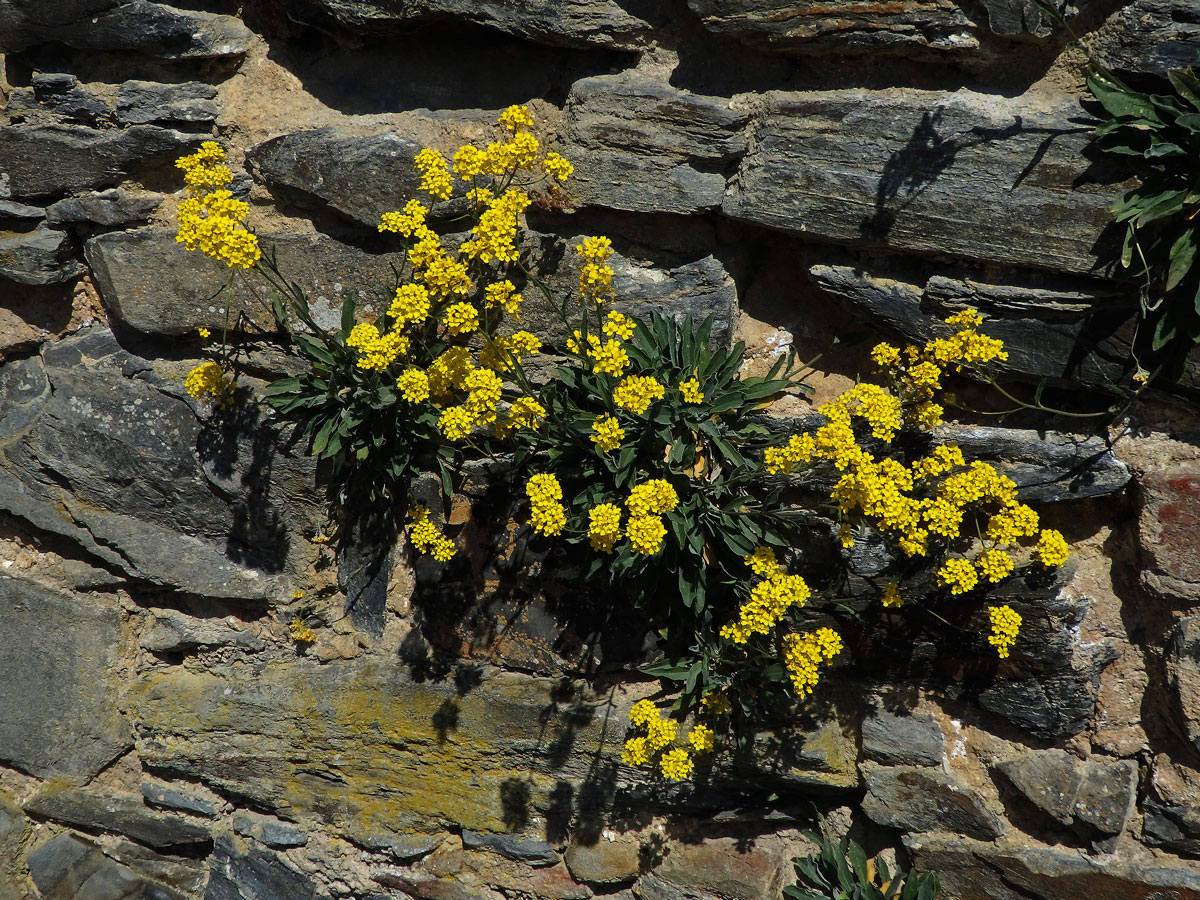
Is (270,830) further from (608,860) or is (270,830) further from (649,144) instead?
(649,144)

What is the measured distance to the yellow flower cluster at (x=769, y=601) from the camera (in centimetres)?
365

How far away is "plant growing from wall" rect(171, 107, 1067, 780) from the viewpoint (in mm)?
3637

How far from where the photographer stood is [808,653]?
370 centimetres

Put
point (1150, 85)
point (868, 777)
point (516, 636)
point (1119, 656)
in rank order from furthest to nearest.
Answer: point (516, 636) → point (868, 777) → point (1119, 656) → point (1150, 85)

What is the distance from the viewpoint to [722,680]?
3951mm

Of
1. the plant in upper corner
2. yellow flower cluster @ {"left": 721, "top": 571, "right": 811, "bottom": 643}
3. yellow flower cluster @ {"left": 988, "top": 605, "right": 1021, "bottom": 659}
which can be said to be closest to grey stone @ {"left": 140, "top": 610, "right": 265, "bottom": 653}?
yellow flower cluster @ {"left": 721, "top": 571, "right": 811, "bottom": 643}

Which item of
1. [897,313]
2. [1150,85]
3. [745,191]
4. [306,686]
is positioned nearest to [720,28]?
[745,191]

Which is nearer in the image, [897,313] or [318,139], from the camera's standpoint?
[897,313]

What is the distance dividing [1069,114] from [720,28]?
1512 mm

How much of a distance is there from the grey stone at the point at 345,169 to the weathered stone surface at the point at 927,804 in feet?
12.0

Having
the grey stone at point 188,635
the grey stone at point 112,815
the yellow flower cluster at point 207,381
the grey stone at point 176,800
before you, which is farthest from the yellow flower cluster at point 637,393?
the grey stone at point 112,815

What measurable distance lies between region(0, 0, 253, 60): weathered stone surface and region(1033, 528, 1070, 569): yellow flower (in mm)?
4523

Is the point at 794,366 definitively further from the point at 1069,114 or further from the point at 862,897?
the point at 862,897

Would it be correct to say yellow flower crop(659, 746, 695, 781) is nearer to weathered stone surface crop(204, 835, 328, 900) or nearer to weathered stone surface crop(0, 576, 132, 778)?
weathered stone surface crop(204, 835, 328, 900)
